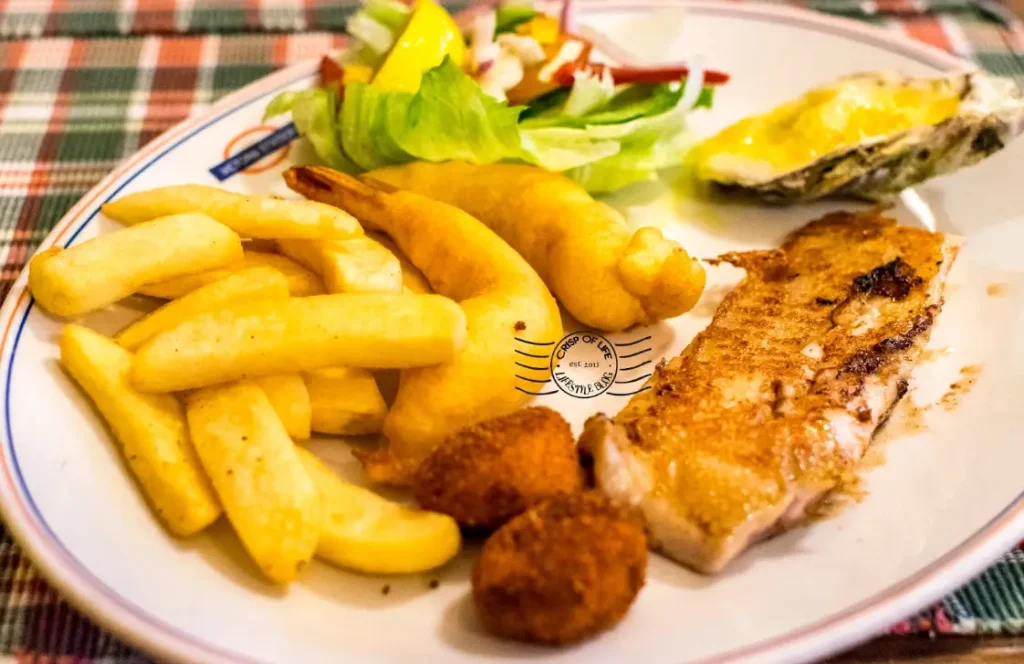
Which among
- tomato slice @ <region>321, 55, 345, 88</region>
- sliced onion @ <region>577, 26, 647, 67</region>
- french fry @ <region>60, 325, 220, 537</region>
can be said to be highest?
sliced onion @ <region>577, 26, 647, 67</region>

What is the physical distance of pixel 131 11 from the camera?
371cm

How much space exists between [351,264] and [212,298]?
12.0 inches

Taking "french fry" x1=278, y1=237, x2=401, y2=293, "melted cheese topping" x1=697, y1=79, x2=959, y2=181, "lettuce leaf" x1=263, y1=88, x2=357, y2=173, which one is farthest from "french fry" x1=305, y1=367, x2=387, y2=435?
"melted cheese topping" x1=697, y1=79, x2=959, y2=181

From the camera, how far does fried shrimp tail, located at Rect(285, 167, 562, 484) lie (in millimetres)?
1790

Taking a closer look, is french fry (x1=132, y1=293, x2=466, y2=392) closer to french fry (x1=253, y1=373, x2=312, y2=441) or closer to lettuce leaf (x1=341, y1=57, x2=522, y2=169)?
french fry (x1=253, y1=373, x2=312, y2=441)

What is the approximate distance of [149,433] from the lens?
1.67 m

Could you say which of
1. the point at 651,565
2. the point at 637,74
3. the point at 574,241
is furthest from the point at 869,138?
the point at 651,565

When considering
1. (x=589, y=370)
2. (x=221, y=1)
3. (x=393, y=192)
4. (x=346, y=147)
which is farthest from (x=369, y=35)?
(x=589, y=370)

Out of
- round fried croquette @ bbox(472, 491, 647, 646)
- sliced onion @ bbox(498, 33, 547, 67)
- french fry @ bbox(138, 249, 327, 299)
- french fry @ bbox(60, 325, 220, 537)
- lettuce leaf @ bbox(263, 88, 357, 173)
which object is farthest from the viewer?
sliced onion @ bbox(498, 33, 547, 67)

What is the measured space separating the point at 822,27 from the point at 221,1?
8.30ft

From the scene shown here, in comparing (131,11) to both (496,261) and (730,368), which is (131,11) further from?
(730,368)

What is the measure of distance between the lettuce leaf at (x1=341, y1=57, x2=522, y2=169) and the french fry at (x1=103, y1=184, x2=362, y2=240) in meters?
0.58

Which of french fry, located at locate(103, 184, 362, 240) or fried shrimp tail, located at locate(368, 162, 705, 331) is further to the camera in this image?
fried shrimp tail, located at locate(368, 162, 705, 331)

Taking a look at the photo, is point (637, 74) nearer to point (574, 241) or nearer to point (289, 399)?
point (574, 241)
